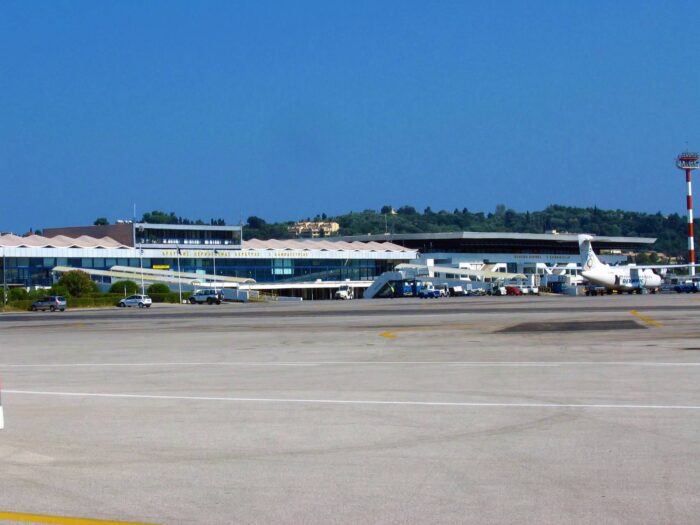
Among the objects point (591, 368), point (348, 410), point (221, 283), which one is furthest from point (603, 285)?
point (348, 410)

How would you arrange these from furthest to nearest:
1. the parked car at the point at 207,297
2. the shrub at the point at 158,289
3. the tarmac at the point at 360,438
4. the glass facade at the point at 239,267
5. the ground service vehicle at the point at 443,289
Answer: the glass facade at the point at 239,267
the ground service vehicle at the point at 443,289
the shrub at the point at 158,289
the parked car at the point at 207,297
the tarmac at the point at 360,438

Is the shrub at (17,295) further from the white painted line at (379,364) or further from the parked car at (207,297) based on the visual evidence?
the white painted line at (379,364)

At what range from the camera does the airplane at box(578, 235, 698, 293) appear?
100 meters

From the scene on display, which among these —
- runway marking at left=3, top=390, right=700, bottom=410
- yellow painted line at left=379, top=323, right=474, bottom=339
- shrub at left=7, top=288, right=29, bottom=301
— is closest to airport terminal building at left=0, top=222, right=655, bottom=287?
shrub at left=7, top=288, right=29, bottom=301

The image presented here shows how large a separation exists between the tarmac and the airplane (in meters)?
76.8

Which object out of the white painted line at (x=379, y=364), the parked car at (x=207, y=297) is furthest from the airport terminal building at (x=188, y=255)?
the white painted line at (x=379, y=364)

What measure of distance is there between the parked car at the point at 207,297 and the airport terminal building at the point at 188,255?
2535 cm

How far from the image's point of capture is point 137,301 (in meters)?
92.6

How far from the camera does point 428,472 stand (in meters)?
9.97

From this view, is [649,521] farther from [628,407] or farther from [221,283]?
[221,283]

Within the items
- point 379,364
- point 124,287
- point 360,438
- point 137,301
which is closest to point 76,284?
point 124,287

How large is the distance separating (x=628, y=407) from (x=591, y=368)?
6.08 meters

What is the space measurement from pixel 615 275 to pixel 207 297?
4405cm

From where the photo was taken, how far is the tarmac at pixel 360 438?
28.6ft
